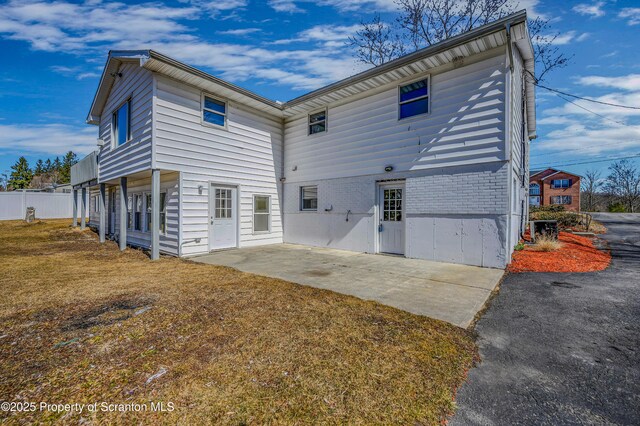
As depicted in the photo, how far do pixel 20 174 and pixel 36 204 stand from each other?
35088mm

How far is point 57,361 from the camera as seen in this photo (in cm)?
260

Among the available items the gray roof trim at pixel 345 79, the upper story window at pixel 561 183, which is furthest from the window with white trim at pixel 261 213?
the upper story window at pixel 561 183

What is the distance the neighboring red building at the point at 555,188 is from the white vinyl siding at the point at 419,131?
145ft

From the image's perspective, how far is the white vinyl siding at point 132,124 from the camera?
8.34m

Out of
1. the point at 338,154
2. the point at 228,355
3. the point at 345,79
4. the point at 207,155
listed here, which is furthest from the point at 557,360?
the point at 207,155

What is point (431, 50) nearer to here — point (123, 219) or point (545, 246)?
point (545, 246)

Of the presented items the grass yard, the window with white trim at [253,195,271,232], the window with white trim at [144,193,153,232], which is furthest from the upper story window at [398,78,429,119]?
the window with white trim at [144,193,153,232]

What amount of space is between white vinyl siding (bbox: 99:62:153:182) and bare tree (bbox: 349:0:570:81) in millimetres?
11055

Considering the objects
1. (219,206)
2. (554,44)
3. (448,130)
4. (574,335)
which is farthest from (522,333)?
(554,44)

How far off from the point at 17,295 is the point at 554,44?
19511 millimetres

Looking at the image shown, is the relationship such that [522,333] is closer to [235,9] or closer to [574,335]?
[574,335]

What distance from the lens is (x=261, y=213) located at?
11.0m

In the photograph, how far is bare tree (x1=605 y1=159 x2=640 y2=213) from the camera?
47844 millimetres

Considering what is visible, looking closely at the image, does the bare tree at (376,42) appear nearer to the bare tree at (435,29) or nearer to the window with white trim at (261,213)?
the bare tree at (435,29)
